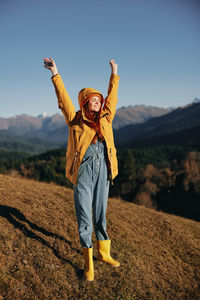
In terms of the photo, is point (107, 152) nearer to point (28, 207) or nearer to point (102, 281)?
point (102, 281)

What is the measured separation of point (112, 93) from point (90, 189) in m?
2.24

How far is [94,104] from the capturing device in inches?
182

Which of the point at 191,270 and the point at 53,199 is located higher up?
the point at 53,199

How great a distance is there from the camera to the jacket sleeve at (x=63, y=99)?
4.46 metres

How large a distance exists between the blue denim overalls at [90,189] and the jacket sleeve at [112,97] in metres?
0.77

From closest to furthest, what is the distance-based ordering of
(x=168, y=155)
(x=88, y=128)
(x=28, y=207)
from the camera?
(x=88, y=128)
(x=28, y=207)
(x=168, y=155)

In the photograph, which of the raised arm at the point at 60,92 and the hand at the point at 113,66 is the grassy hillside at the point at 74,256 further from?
the hand at the point at 113,66

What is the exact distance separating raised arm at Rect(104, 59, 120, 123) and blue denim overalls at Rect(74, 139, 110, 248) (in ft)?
2.59

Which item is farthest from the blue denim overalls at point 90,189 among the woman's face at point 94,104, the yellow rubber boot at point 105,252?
the woman's face at point 94,104

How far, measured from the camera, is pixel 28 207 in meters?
7.53

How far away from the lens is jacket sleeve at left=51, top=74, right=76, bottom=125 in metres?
4.46

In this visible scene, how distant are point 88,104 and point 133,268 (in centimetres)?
415

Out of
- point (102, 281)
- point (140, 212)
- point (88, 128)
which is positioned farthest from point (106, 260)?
point (140, 212)

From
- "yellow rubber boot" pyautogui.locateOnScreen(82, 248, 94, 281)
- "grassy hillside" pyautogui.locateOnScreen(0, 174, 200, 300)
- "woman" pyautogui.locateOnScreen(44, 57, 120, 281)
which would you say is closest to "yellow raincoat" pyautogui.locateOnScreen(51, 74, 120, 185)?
"woman" pyautogui.locateOnScreen(44, 57, 120, 281)
